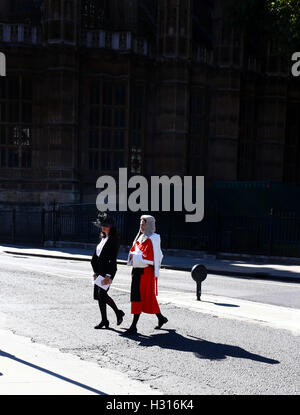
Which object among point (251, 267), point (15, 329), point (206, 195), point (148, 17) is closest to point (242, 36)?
point (148, 17)

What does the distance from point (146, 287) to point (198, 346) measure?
4.12 ft

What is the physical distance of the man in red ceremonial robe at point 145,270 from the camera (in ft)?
27.5

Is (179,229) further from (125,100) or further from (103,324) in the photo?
(103,324)

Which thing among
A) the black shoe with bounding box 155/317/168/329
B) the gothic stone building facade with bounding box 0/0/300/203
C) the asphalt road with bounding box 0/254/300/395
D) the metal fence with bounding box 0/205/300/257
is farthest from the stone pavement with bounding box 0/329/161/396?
the gothic stone building facade with bounding box 0/0/300/203

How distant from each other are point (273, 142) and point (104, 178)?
37.6 feet

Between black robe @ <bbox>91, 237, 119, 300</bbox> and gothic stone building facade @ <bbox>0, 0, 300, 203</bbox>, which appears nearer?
black robe @ <bbox>91, 237, 119, 300</bbox>

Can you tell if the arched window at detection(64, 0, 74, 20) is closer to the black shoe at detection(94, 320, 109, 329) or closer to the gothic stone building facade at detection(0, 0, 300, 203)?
the gothic stone building facade at detection(0, 0, 300, 203)

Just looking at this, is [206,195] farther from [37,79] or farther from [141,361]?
[141,361]

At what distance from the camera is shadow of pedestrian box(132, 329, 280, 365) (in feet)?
23.5

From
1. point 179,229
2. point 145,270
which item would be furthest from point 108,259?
point 179,229

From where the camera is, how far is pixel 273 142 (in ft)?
117

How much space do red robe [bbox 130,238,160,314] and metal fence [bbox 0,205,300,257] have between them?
41.3 feet

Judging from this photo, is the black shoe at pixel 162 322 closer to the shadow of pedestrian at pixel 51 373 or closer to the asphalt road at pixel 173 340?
the asphalt road at pixel 173 340

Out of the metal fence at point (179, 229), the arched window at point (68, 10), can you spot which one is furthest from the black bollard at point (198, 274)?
the arched window at point (68, 10)
